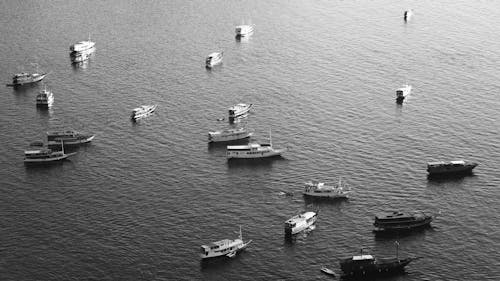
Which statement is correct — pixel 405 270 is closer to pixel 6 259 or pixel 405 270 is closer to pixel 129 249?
pixel 129 249

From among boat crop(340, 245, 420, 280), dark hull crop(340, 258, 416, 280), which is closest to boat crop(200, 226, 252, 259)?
boat crop(340, 245, 420, 280)

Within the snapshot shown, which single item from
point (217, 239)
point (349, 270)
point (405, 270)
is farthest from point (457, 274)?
point (217, 239)

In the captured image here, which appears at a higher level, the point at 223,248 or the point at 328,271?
the point at 223,248

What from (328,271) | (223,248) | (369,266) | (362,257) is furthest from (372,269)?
(223,248)

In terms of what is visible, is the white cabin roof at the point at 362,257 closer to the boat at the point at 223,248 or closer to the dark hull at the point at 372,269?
the dark hull at the point at 372,269

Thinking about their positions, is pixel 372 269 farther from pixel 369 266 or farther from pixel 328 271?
pixel 328 271

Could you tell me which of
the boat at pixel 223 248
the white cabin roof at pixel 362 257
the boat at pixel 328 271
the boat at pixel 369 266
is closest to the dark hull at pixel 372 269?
the boat at pixel 369 266

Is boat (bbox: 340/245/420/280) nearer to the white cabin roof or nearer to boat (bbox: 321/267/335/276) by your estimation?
the white cabin roof
